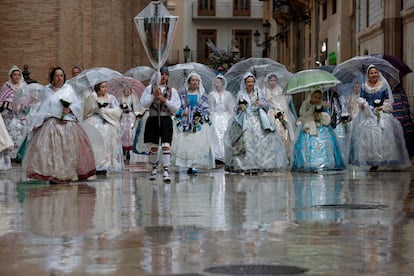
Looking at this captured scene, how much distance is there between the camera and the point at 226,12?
8350 cm

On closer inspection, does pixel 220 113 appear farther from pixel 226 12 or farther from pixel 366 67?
pixel 226 12

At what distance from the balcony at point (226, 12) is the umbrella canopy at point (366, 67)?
195 feet

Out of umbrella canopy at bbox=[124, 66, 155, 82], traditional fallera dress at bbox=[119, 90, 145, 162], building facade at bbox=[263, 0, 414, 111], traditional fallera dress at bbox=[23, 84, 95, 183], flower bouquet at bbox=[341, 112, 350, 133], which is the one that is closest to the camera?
traditional fallera dress at bbox=[23, 84, 95, 183]

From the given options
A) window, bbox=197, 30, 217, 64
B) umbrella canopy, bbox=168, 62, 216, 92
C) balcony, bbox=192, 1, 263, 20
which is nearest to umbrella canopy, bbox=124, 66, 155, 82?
umbrella canopy, bbox=168, 62, 216, 92

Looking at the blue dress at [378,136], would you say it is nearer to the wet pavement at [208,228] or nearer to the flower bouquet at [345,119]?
the flower bouquet at [345,119]

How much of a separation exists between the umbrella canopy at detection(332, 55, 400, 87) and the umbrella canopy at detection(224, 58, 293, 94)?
175 centimetres

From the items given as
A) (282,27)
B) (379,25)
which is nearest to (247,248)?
(379,25)

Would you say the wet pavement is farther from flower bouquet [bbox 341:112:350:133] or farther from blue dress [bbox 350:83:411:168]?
flower bouquet [bbox 341:112:350:133]

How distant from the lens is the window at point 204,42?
81438 mm

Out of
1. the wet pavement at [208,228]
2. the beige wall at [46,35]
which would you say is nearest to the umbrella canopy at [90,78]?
the wet pavement at [208,228]

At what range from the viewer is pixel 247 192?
16.1 m

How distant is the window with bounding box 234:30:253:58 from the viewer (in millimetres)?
83562

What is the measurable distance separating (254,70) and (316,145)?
417cm

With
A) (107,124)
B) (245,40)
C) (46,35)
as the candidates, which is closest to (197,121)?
(107,124)
